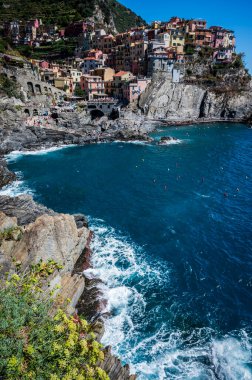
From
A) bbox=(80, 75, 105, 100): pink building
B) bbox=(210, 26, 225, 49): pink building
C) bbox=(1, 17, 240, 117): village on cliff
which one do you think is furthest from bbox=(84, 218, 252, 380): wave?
bbox=(210, 26, 225, 49): pink building

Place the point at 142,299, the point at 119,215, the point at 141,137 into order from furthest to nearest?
the point at 141,137
the point at 119,215
the point at 142,299

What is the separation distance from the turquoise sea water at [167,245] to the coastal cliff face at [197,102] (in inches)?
1833

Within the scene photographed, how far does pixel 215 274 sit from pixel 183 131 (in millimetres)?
79342

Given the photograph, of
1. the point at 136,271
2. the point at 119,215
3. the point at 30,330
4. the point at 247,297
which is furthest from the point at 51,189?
the point at 30,330

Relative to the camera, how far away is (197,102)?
124 m

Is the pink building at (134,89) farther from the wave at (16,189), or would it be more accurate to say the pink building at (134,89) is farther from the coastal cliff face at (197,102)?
the wave at (16,189)

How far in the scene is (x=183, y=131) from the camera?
105m

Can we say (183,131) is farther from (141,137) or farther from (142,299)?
(142,299)

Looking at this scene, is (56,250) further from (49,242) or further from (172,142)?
(172,142)

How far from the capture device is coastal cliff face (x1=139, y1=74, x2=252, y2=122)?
392ft

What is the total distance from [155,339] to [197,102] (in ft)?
377

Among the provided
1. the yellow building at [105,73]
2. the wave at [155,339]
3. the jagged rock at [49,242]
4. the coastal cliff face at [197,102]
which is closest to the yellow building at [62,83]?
the yellow building at [105,73]

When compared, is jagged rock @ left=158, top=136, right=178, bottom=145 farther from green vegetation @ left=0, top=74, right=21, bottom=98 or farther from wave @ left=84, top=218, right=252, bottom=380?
wave @ left=84, top=218, right=252, bottom=380

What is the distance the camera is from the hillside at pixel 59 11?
166 metres
